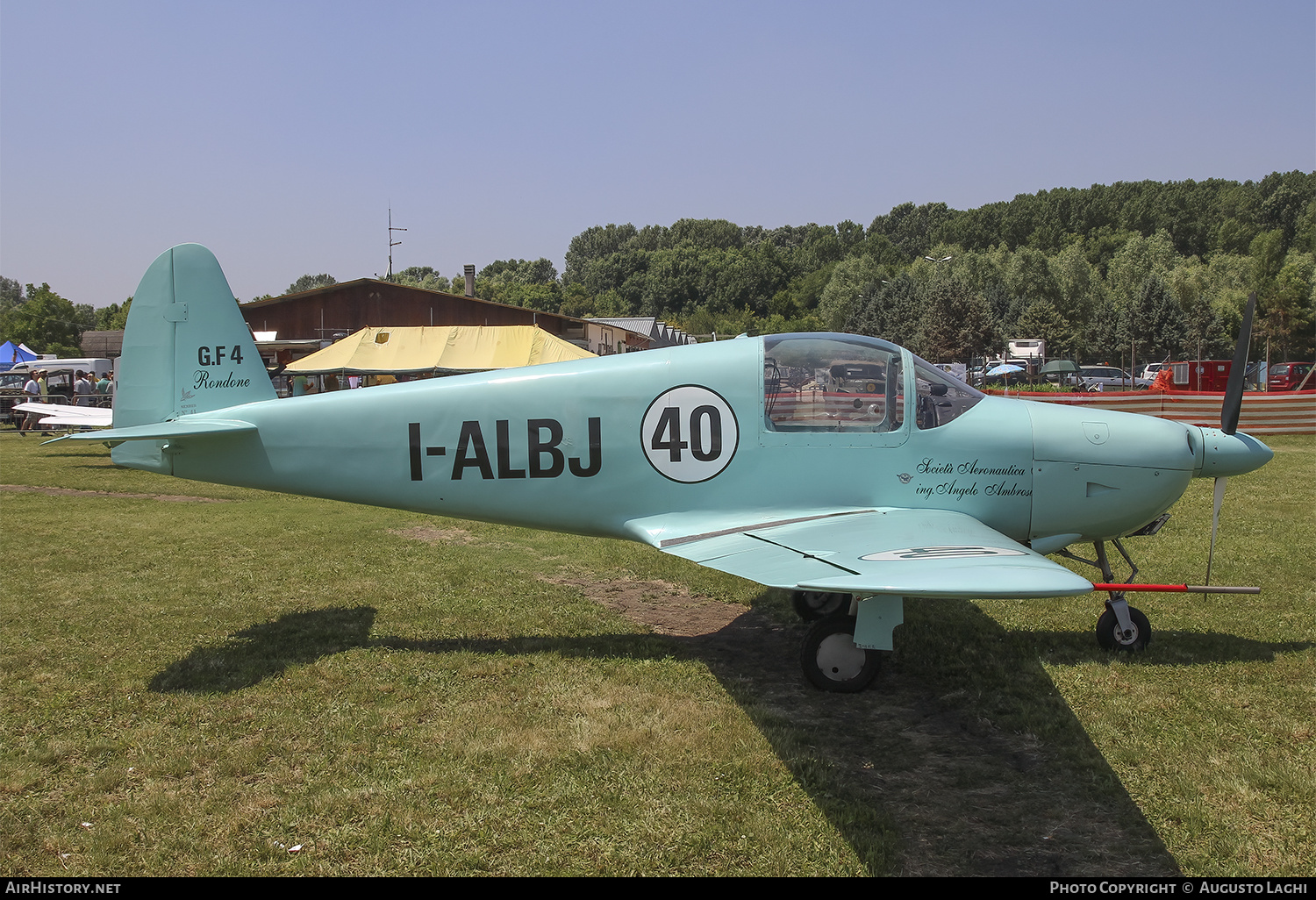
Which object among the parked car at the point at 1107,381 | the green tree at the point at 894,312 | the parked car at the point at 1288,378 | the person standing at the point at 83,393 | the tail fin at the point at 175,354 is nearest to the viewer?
the tail fin at the point at 175,354

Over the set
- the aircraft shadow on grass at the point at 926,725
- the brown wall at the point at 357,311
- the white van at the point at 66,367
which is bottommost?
the aircraft shadow on grass at the point at 926,725

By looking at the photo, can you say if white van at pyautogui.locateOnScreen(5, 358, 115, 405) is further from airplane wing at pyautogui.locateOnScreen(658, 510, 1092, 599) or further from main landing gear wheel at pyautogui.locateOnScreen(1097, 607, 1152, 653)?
main landing gear wheel at pyautogui.locateOnScreen(1097, 607, 1152, 653)

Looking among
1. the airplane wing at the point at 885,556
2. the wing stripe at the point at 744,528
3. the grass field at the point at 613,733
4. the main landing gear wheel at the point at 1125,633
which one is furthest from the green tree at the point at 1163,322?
the airplane wing at the point at 885,556

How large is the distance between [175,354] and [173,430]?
1004 millimetres

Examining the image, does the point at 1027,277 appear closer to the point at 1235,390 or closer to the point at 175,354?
the point at 1235,390

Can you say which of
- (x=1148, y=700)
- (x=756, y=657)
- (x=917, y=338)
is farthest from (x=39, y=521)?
(x=917, y=338)

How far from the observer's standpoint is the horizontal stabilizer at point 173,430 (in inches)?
223

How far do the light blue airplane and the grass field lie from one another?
3.14 ft

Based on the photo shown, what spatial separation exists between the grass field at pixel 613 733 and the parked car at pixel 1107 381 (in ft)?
137

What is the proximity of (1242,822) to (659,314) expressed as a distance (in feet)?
493

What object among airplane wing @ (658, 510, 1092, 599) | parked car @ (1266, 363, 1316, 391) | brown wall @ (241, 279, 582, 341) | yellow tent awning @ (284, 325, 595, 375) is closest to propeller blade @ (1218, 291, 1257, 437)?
airplane wing @ (658, 510, 1092, 599)

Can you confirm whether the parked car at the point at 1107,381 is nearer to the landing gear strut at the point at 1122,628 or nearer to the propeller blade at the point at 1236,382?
the propeller blade at the point at 1236,382

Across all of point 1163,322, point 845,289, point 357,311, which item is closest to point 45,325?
point 357,311
